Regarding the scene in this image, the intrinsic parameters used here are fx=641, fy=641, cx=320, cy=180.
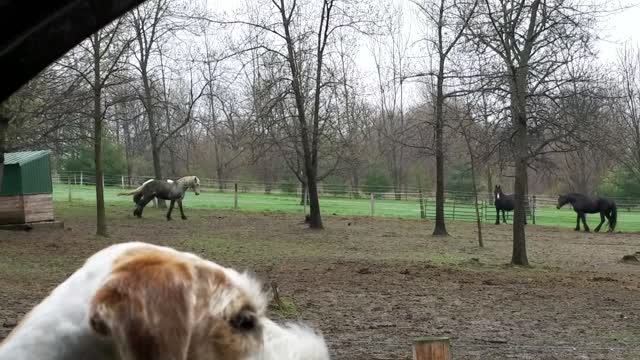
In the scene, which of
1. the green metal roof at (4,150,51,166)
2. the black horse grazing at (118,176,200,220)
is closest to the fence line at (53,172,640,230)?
the black horse grazing at (118,176,200,220)

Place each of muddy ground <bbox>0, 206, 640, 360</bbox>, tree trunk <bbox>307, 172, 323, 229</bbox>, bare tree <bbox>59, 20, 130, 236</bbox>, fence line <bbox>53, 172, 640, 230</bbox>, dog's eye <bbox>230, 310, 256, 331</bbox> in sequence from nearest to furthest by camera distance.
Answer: dog's eye <bbox>230, 310, 256, 331</bbox>
muddy ground <bbox>0, 206, 640, 360</bbox>
bare tree <bbox>59, 20, 130, 236</bbox>
tree trunk <bbox>307, 172, 323, 229</bbox>
fence line <bbox>53, 172, 640, 230</bbox>

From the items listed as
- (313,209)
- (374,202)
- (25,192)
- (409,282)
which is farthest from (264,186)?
(409,282)

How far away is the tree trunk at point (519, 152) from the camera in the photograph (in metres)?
13.9

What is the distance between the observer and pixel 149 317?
2.91 ft

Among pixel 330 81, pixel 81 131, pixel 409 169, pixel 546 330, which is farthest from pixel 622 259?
pixel 409 169

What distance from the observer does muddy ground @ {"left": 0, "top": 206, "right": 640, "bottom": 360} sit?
26.2 feet

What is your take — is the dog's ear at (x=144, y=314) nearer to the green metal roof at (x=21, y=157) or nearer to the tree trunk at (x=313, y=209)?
the green metal roof at (x=21, y=157)

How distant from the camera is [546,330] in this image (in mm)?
8641

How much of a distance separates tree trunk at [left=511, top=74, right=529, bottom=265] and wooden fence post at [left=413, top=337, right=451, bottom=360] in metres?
12.0

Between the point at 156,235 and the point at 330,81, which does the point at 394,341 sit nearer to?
the point at 156,235

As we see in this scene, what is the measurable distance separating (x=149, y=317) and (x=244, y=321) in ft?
0.70

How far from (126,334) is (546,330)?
864cm

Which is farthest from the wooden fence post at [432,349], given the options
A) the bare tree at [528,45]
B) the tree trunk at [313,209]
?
the tree trunk at [313,209]

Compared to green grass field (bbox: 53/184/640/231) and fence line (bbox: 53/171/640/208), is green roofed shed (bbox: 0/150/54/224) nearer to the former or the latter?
green grass field (bbox: 53/184/640/231)
